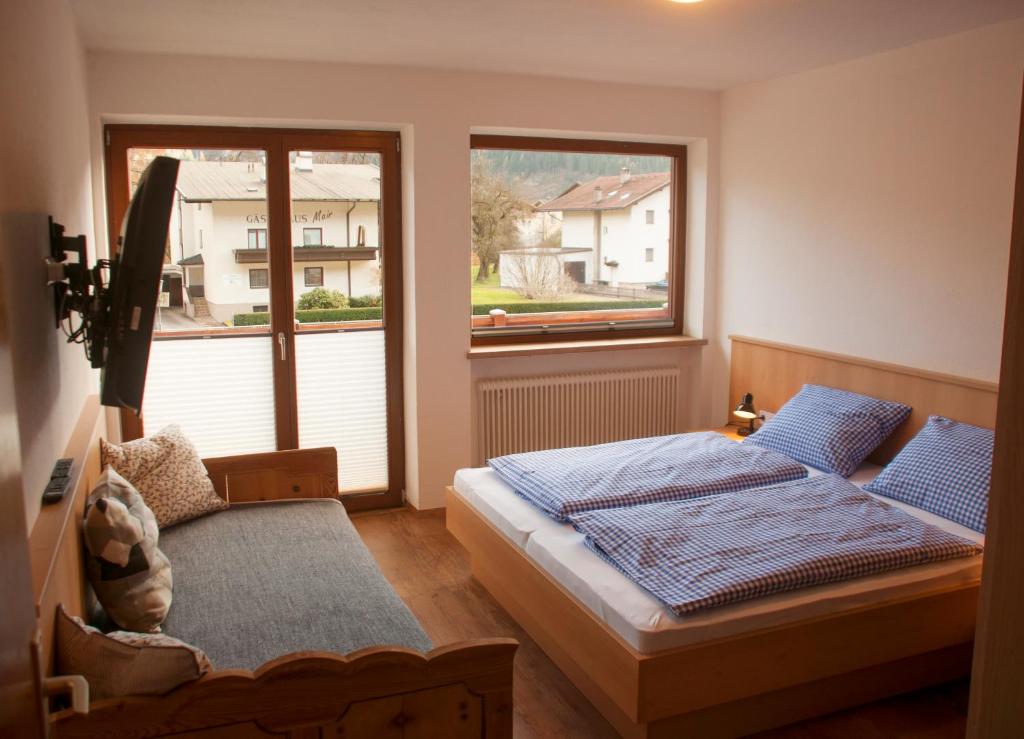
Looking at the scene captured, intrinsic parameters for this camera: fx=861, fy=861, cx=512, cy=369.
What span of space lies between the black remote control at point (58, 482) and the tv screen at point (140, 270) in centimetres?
29

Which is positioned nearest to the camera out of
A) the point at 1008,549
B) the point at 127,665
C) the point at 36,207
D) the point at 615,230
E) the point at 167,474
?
the point at 1008,549

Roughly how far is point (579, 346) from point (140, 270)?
10.7 ft

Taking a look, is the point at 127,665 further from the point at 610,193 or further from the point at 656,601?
the point at 610,193

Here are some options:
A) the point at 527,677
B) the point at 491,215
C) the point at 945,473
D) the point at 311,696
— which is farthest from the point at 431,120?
the point at 311,696

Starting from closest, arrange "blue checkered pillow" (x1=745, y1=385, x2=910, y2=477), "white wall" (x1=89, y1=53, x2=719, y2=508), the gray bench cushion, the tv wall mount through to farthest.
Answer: the tv wall mount < the gray bench cushion < "blue checkered pillow" (x1=745, y1=385, x2=910, y2=477) < "white wall" (x1=89, y1=53, x2=719, y2=508)

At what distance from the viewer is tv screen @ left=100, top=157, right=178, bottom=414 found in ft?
6.78

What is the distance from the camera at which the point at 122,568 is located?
2410mm

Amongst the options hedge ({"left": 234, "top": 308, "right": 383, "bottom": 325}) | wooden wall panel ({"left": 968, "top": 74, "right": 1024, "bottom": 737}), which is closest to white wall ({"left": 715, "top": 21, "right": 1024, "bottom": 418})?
hedge ({"left": 234, "top": 308, "right": 383, "bottom": 325})

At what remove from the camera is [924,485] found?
3.44m

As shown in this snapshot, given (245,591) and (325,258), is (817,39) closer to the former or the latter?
(325,258)

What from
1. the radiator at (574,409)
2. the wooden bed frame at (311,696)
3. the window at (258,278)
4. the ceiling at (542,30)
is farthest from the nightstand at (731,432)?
the wooden bed frame at (311,696)

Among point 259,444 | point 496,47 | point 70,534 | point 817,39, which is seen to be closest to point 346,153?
point 496,47

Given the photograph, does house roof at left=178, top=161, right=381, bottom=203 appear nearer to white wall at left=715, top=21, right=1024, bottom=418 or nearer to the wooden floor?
the wooden floor

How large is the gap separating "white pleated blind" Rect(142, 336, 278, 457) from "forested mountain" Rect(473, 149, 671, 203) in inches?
65.0
